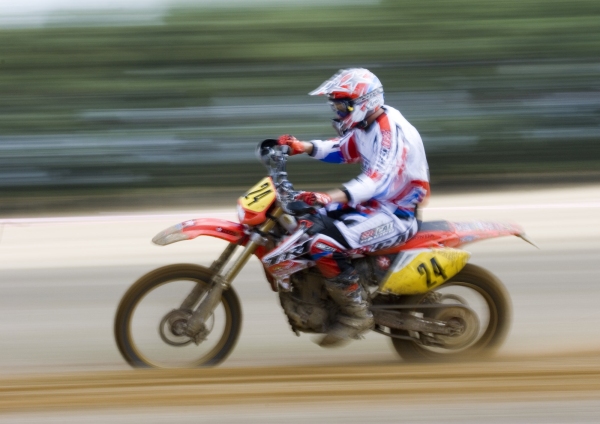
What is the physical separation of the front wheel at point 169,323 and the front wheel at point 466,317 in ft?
3.41

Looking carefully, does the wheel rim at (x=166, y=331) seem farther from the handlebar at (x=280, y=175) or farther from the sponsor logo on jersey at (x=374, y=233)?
the sponsor logo on jersey at (x=374, y=233)

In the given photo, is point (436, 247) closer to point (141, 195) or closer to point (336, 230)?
point (336, 230)

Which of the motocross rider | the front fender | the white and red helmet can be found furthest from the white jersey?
the front fender

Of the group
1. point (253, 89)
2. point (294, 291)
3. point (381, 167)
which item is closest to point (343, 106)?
point (381, 167)

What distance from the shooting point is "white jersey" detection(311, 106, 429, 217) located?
5293 mm

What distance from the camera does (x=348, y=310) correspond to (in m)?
5.54

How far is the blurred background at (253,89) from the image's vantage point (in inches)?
430

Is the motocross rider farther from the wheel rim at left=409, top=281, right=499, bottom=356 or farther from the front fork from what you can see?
the wheel rim at left=409, top=281, right=499, bottom=356

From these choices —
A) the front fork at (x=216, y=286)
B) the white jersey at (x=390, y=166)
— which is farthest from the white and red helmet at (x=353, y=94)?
the front fork at (x=216, y=286)

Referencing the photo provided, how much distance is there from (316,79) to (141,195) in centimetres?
246

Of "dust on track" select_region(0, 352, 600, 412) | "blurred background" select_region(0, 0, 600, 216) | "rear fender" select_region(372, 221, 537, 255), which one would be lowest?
"dust on track" select_region(0, 352, 600, 412)

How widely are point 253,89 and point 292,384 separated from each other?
6485mm

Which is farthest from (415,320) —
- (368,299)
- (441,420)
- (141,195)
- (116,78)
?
(116,78)

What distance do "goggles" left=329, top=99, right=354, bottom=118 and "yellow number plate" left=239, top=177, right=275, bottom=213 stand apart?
0.56 meters
